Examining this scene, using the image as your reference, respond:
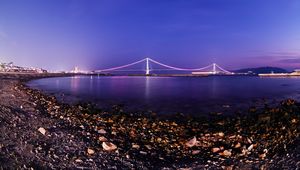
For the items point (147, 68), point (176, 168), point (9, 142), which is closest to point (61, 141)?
point (9, 142)

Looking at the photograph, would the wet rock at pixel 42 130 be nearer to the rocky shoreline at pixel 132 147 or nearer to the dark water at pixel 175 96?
the rocky shoreline at pixel 132 147

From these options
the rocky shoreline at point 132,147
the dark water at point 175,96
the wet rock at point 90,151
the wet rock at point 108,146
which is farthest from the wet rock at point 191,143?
the dark water at point 175,96

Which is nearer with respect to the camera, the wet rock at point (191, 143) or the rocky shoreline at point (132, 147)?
the rocky shoreline at point (132, 147)

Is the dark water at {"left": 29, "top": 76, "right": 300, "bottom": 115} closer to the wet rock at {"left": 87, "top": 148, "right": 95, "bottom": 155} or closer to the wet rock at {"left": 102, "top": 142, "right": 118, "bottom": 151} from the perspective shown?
the wet rock at {"left": 102, "top": 142, "right": 118, "bottom": 151}

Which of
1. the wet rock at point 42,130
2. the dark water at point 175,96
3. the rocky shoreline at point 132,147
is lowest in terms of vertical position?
the dark water at point 175,96

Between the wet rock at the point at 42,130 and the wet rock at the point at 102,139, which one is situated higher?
the wet rock at the point at 42,130

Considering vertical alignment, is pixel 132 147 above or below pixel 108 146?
below

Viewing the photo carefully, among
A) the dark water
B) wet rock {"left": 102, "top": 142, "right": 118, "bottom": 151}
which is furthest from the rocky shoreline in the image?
the dark water

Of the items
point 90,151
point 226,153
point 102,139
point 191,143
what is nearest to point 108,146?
point 90,151

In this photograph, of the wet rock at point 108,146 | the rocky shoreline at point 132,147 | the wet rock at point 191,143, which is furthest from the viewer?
the wet rock at point 191,143

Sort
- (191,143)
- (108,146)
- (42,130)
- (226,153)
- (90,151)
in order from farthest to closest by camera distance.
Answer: (191,143) → (42,130) → (226,153) → (108,146) → (90,151)

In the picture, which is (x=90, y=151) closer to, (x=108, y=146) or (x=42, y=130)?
(x=108, y=146)

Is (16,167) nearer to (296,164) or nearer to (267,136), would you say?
(296,164)

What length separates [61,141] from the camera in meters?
6.86
